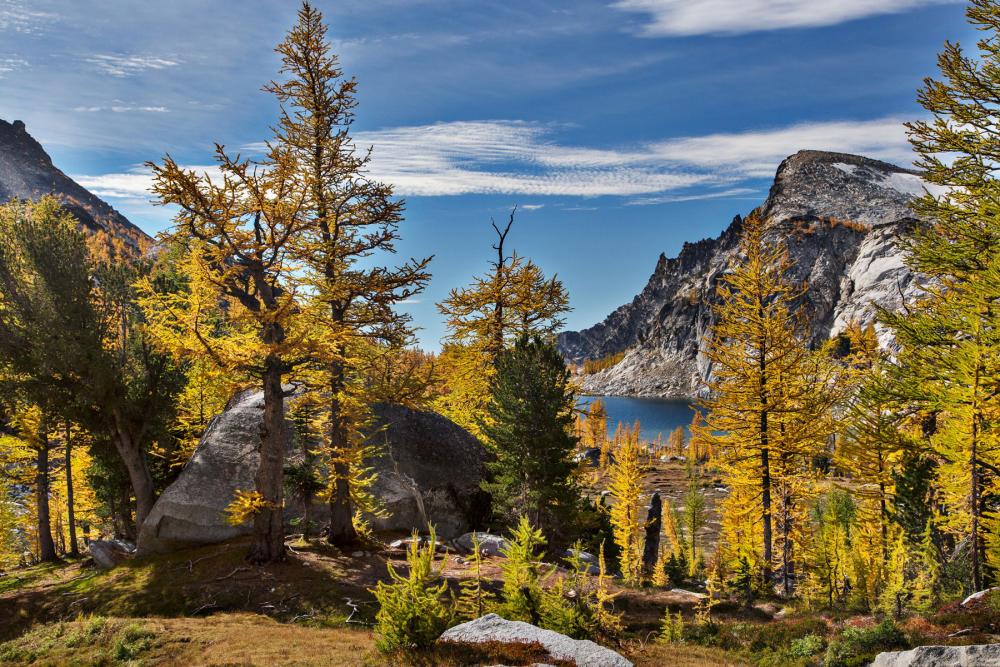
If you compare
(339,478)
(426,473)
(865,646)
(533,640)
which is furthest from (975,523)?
(339,478)

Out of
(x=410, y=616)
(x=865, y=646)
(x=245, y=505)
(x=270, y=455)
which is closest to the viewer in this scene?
(x=410, y=616)

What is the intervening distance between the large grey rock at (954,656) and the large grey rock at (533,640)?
4436 millimetres

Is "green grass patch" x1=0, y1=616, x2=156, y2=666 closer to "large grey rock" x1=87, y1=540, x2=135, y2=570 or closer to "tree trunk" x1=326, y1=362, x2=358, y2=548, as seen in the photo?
"tree trunk" x1=326, y1=362, x2=358, y2=548

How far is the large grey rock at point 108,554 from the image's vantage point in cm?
1994

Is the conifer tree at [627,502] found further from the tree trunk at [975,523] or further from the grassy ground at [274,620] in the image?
the tree trunk at [975,523]

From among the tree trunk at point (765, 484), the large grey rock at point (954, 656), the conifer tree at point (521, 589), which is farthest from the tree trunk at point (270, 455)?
the tree trunk at point (765, 484)

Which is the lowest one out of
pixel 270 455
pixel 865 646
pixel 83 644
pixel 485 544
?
pixel 485 544

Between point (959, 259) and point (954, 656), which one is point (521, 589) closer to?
point (954, 656)

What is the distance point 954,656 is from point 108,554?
24.4 m

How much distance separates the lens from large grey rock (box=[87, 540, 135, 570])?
1994 centimetres

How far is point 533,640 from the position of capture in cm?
786

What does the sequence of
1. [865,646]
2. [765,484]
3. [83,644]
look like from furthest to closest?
[765,484] → [865,646] → [83,644]

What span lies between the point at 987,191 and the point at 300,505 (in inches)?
919

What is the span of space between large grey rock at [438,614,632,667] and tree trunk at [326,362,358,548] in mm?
8638
